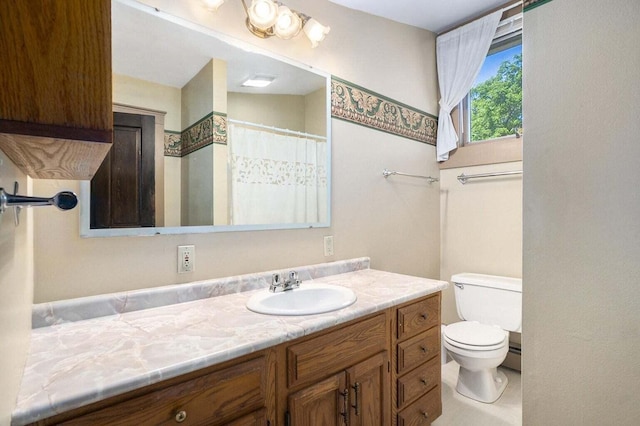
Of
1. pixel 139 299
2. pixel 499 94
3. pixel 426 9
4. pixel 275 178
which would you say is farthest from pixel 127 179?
pixel 499 94

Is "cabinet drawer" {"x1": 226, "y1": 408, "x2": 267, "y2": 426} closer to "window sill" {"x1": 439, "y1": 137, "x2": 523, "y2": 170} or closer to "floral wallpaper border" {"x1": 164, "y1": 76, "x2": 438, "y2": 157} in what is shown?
"floral wallpaper border" {"x1": 164, "y1": 76, "x2": 438, "y2": 157}

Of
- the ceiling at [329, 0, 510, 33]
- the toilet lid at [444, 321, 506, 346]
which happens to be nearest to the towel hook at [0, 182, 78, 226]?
the ceiling at [329, 0, 510, 33]

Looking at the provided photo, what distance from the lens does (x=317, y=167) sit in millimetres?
1894

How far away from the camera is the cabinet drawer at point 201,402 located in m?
0.75

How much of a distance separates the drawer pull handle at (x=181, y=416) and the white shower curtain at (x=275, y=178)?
87 cm

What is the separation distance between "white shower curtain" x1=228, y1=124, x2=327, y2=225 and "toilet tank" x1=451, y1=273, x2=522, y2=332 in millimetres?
1249

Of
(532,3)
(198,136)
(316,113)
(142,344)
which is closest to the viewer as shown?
(142,344)

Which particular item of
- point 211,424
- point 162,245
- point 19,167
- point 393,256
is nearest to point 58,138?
point 19,167

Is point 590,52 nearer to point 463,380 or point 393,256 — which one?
point 393,256

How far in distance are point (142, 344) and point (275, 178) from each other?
40.7 inches

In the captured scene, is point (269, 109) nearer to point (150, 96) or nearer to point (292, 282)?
point (150, 96)

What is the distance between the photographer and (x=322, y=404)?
114 centimetres

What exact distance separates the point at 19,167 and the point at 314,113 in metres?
1.42

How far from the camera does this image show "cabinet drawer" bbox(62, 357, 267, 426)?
2.44 feet
